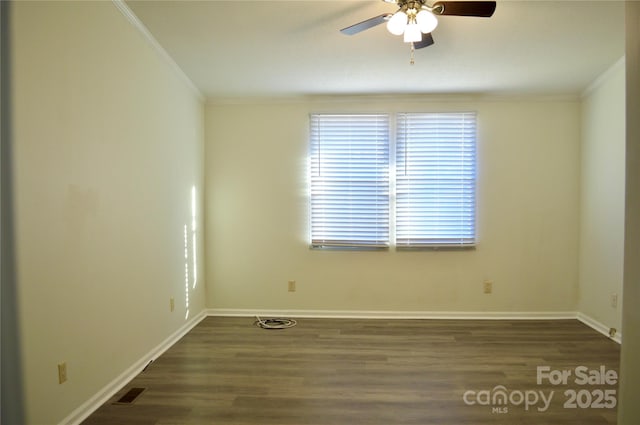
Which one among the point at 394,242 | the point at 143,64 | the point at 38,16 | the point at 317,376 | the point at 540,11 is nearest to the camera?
the point at 38,16

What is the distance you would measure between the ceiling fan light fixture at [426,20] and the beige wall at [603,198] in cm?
226

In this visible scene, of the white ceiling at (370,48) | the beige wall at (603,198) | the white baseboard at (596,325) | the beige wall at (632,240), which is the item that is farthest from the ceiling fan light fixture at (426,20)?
the white baseboard at (596,325)

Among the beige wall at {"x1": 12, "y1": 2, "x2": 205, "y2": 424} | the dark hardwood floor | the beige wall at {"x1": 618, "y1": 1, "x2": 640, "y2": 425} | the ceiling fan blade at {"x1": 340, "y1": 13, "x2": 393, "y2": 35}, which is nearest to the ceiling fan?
the ceiling fan blade at {"x1": 340, "y1": 13, "x2": 393, "y2": 35}

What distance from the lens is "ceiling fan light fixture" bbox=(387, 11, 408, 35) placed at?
1.95 m

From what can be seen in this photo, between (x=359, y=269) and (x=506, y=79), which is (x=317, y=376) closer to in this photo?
(x=359, y=269)

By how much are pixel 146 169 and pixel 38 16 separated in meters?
1.17

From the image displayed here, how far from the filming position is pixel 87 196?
2.01 m

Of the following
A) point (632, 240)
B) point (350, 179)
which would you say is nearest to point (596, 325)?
point (350, 179)

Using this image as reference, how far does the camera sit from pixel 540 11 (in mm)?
2281

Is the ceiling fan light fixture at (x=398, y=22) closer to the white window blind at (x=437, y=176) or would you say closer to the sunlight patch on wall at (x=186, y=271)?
the white window blind at (x=437, y=176)

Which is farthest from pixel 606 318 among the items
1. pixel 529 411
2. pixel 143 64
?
pixel 143 64

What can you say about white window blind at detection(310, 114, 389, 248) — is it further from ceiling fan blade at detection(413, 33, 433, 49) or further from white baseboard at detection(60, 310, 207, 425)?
white baseboard at detection(60, 310, 207, 425)

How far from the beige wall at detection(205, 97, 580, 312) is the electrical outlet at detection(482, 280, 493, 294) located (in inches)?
2.6

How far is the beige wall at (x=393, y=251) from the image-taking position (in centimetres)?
368
